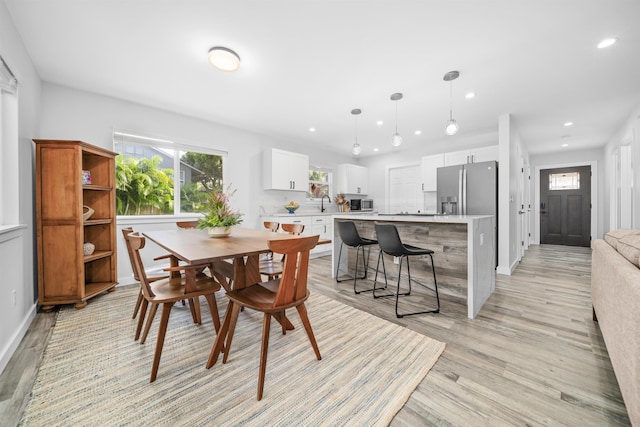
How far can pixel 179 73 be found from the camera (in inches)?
106

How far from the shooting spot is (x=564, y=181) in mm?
6414

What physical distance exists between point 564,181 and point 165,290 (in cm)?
879

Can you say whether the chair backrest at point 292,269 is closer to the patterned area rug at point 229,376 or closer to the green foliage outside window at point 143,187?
the patterned area rug at point 229,376

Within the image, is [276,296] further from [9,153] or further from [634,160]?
[634,160]

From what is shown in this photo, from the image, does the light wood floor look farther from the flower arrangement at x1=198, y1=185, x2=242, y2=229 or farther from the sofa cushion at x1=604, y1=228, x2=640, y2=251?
the flower arrangement at x1=198, y1=185, x2=242, y2=229

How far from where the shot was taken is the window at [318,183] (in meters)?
6.00

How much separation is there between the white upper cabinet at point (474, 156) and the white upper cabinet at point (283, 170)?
2.95m

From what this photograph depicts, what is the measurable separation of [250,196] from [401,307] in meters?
3.25

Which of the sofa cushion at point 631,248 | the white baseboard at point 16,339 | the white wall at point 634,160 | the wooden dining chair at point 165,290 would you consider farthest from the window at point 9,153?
the white wall at point 634,160

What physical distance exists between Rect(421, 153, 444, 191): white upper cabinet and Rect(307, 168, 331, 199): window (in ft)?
7.33

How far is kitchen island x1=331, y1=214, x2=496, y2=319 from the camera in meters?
2.29

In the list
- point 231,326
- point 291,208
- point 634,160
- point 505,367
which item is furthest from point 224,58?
point 634,160

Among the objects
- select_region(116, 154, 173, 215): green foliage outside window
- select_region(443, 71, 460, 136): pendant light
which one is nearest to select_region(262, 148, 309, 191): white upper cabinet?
select_region(116, 154, 173, 215): green foliage outside window

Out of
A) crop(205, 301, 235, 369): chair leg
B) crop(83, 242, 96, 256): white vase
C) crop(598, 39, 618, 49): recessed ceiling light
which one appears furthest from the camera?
crop(83, 242, 96, 256): white vase
